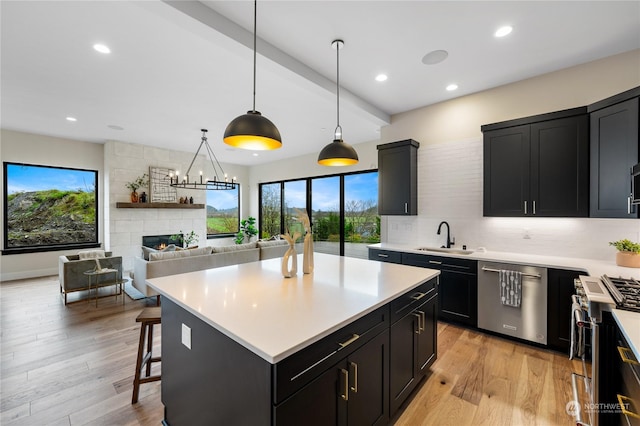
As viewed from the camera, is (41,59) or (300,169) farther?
(300,169)

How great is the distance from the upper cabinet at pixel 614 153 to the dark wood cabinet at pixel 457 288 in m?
1.29

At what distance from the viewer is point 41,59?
2854 millimetres

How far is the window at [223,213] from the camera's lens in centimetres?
849

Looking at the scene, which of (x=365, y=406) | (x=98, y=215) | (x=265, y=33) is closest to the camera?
(x=365, y=406)

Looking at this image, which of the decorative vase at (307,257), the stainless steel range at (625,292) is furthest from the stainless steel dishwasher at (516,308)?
the decorative vase at (307,257)

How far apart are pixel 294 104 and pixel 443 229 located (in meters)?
2.90

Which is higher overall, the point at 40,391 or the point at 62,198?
the point at 62,198

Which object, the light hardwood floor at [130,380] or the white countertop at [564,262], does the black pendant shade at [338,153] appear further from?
the light hardwood floor at [130,380]

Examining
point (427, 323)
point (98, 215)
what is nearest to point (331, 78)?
point (427, 323)

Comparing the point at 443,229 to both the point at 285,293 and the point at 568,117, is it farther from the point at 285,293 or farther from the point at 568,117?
the point at 285,293

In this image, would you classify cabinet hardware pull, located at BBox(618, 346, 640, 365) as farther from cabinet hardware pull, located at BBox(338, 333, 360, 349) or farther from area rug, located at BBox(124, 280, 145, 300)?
area rug, located at BBox(124, 280, 145, 300)

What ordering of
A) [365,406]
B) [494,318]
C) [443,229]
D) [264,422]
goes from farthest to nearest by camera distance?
[443,229]
[494,318]
[365,406]
[264,422]

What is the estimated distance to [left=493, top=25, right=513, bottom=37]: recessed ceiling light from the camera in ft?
7.92

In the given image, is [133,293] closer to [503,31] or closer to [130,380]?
[130,380]
